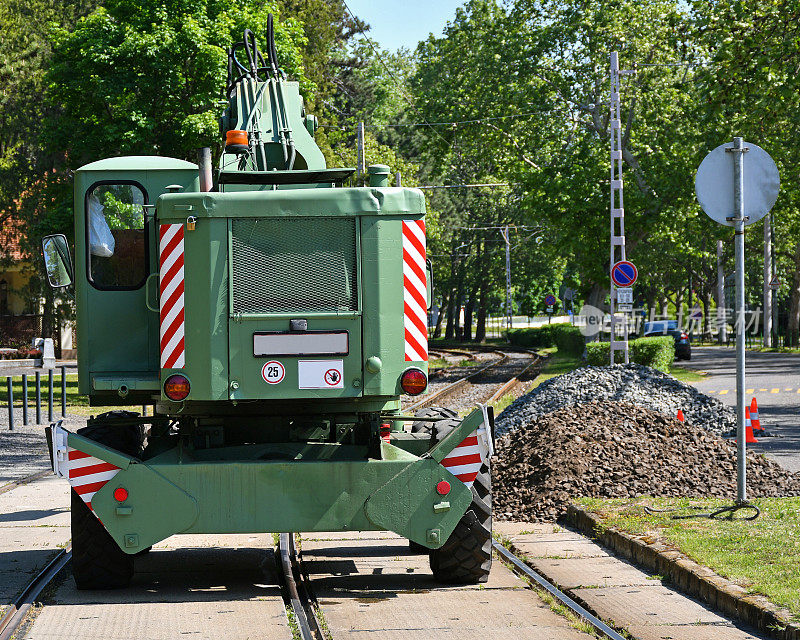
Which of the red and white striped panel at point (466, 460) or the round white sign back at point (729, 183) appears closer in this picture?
the red and white striped panel at point (466, 460)

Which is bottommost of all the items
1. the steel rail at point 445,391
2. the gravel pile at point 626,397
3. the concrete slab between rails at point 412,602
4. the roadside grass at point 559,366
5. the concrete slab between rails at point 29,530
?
the roadside grass at point 559,366

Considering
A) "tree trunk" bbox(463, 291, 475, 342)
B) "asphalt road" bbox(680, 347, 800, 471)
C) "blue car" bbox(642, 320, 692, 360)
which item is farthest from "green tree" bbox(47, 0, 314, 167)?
"tree trunk" bbox(463, 291, 475, 342)

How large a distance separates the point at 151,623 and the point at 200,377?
1.55m

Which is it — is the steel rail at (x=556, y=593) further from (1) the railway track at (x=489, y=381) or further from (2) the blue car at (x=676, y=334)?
(2) the blue car at (x=676, y=334)

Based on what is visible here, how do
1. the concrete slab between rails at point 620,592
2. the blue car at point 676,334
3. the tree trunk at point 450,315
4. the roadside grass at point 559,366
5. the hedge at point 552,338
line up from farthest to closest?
the tree trunk at point 450,315 → the blue car at point 676,334 → the hedge at point 552,338 → the roadside grass at point 559,366 → the concrete slab between rails at point 620,592

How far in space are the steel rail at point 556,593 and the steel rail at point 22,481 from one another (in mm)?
6887

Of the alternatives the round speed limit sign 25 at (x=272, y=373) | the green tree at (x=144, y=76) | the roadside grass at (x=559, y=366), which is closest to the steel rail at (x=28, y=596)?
the round speed limit sign 25 at (x=272, y=373)

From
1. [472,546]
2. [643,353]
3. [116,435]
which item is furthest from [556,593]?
[643,353]

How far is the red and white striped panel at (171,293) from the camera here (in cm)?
757

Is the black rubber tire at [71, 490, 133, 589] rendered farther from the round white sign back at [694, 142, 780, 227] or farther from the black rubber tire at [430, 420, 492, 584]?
the round white sign back at [694, 142, 780, 227]

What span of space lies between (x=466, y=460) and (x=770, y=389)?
24.1m

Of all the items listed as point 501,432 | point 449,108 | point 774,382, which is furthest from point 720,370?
point 501,432

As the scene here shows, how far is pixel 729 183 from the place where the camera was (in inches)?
390

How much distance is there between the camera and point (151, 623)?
696 centimetres
